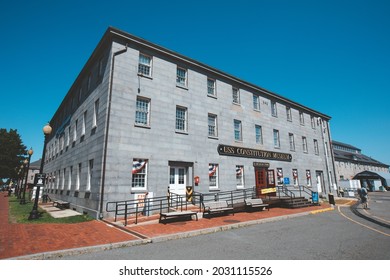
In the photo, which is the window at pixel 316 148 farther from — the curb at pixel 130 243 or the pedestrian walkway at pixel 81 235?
the curb at pixel 130 243

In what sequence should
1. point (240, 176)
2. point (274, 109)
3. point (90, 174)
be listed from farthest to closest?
point (274, 109) → point (240, 176) → point (90, 174)

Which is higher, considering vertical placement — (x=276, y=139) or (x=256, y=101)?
(x=256, y=101)

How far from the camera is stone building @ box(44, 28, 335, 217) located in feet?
43.1

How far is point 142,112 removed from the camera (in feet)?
47.5

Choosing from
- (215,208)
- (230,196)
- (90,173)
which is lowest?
(215,208)

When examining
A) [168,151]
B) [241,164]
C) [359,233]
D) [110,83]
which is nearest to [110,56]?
[110,83]

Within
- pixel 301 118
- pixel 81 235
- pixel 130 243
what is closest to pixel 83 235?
pixel 81 235

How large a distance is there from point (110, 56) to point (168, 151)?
23.9 ft

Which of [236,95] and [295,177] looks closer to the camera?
[236,95]

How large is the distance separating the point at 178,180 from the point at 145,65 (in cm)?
850

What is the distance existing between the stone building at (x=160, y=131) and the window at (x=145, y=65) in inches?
2.7

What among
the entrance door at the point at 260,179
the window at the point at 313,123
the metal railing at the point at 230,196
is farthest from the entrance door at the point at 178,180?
the window at the point at 313,123

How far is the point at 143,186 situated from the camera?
13.5 m

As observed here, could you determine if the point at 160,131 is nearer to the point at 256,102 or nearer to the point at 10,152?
the point at 256,102
